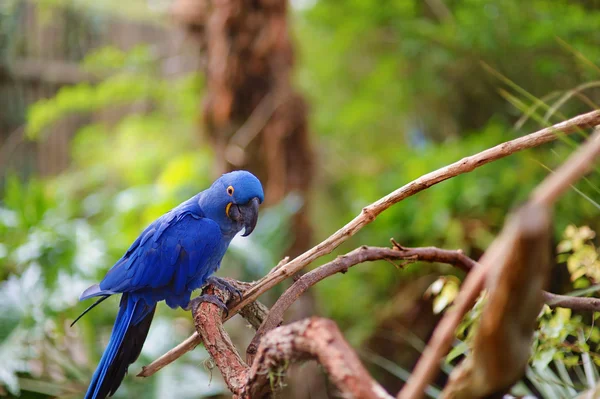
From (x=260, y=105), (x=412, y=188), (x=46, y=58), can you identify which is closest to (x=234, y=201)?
(x=412, y=188)

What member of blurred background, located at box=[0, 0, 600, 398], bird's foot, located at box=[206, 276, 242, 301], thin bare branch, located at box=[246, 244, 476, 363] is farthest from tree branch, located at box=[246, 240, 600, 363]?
blurred background, located at box=[0, 0, 600, 398]

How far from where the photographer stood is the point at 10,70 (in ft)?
15.7

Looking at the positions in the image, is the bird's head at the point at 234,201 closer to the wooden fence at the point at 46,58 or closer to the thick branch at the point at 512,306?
the thick branch at the point at 512,306

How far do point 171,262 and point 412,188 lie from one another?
0.76m

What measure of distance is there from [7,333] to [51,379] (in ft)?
0.98

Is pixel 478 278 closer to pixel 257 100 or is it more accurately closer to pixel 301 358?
pixel 301 358

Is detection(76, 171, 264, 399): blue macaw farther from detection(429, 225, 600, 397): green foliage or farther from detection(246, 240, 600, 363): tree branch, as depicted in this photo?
detection(429, 225, 600, 397): green foliage

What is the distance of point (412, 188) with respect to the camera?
3.33 ft

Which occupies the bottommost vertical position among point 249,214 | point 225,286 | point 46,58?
point 225,286

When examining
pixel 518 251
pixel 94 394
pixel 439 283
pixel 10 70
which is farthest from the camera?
pixel 10 70

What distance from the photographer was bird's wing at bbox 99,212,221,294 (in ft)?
A: 4.72

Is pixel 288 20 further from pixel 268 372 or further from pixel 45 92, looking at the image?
pixel 45 92

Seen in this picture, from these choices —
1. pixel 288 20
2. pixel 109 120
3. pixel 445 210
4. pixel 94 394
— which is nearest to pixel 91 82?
pixel 109 120

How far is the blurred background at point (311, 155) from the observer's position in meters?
2.44
